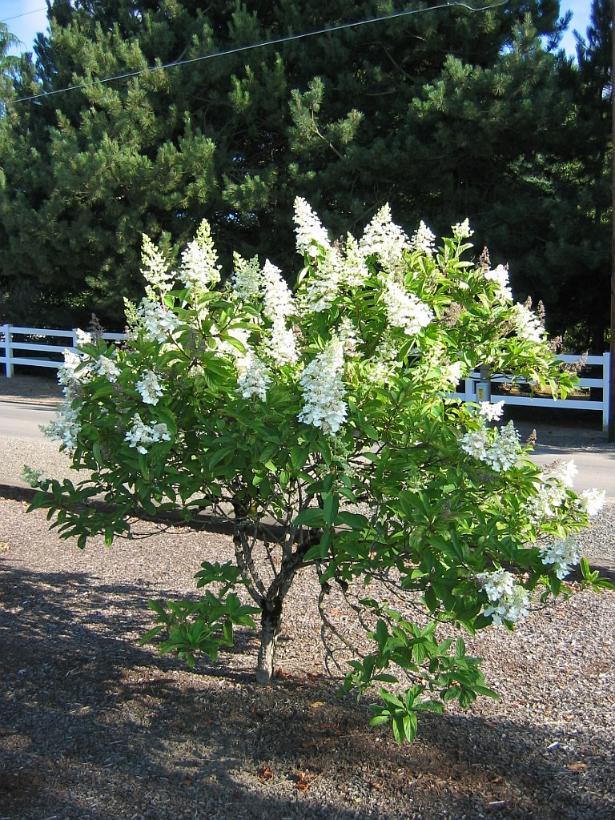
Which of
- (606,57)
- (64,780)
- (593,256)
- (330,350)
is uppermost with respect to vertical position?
(606,57)

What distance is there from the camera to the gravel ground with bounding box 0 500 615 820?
288cm

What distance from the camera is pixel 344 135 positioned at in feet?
45.6

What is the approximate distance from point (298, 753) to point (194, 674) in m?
0.89

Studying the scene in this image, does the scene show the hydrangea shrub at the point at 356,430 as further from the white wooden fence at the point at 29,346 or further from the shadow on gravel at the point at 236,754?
the white wooden fence at the point at 29,346

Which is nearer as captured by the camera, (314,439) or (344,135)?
(314,439)

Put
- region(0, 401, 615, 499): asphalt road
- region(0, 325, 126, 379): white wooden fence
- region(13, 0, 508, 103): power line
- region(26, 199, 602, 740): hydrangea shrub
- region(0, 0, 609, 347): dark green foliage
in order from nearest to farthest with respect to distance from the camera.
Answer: region(26, 199, 602, 740): hydrangea shrub < region(0, 401, 615, 499): asphalt road < region(0, 0, 609, 347): dark green foliage < region(13, 0, 508, 103): power line < region(0, 325, 126, 379): white wooden fence

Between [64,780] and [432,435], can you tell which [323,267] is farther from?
[64,780]

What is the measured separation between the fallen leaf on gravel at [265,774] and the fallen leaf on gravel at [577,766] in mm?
1108

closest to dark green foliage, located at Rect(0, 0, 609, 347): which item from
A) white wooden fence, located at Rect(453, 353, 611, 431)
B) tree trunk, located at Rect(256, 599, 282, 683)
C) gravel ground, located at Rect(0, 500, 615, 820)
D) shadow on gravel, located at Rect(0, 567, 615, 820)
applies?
white wooden fence, located at Rect(453, 353, 611, 431)

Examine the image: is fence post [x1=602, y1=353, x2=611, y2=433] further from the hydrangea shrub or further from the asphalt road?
the hydrangea shrub

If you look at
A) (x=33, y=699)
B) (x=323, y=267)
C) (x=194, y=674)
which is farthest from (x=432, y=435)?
(x=33, y=699)

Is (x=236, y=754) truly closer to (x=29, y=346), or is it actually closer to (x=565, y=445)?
(x=565, y=445)

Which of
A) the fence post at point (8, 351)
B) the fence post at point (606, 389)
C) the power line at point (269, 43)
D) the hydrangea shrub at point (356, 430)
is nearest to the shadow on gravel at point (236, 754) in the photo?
the hydrangea shrub at point (356, 430)

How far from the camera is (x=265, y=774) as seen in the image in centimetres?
303
